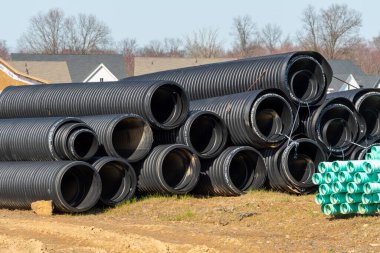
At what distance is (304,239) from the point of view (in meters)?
11.6

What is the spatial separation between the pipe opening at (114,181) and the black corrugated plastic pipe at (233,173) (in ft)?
6.71

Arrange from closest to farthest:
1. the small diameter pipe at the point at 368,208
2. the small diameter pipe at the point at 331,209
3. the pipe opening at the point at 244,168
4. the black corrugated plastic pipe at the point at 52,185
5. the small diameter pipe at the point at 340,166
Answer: the small diameter pipe at the point at 340,166 → the small diameter pipe at the point at 368,208 → the small diameter pipe at the point at 331,209 → the black corrugated plastic pipe at the point at 52,185 → the pipe opening at the point at 244,168

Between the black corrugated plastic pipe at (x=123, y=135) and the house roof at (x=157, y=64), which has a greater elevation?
the house roof at (x=157, y=64)

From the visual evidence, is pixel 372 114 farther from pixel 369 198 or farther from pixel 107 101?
pixel 369 198

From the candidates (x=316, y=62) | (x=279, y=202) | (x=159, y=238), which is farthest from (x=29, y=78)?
(x=159, y=238)

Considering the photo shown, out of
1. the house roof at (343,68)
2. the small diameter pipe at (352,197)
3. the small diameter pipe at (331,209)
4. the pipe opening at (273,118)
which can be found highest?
the house roof at (343,68)

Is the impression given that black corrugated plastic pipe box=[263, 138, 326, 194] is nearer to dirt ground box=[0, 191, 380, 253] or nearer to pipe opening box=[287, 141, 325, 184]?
pipe opening box=[287, 141, 325, 184]

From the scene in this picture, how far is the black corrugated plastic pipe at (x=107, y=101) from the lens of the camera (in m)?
17.7

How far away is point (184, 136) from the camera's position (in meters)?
17.8

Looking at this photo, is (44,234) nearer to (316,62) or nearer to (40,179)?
(40,179)

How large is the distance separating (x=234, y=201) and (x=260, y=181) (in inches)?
65.7

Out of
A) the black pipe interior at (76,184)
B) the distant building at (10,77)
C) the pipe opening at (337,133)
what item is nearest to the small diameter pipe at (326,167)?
the black pipe interior at (76,184)

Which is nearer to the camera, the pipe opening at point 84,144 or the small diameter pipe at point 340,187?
the small diameter pipe at point 340,187

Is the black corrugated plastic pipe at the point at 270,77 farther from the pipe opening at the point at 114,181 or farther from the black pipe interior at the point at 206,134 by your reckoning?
the pipe opening at the point at 114,181
